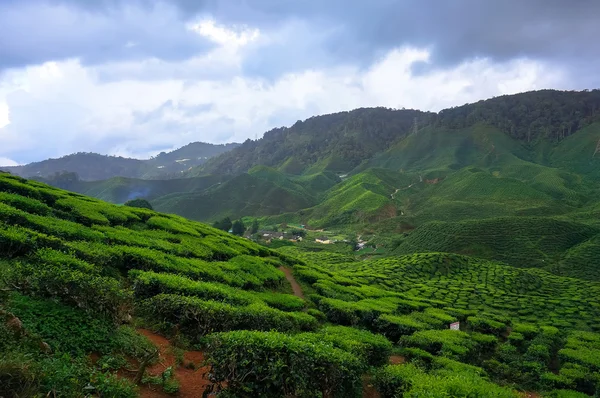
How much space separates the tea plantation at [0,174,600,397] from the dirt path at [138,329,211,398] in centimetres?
27

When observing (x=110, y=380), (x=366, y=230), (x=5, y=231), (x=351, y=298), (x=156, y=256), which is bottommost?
(x=366, y=230)

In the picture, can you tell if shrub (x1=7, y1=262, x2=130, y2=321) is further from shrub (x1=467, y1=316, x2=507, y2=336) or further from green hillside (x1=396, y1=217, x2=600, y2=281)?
green hillside (x1=396, y1=217, x2=600, y2=281)

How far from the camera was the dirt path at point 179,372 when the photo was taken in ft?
28.6

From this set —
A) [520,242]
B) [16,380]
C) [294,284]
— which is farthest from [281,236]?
[16,380]

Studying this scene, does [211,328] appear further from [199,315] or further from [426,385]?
[426,385]

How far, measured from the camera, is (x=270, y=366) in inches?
318

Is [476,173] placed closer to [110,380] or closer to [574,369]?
[574,369]

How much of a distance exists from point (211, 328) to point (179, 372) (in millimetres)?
1680

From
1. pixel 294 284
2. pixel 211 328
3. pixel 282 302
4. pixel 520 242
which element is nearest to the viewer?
pixel 211 328

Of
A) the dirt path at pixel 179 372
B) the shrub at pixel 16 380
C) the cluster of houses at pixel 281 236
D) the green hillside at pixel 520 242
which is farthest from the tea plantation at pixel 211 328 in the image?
the cluster of houses at pixel 281 236

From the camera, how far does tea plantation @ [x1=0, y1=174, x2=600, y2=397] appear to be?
8.07 meters

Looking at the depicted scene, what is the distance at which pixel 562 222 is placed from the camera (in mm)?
80500

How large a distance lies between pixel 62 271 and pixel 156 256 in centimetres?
678

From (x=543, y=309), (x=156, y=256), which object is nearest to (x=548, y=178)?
(x=543, y=309)
